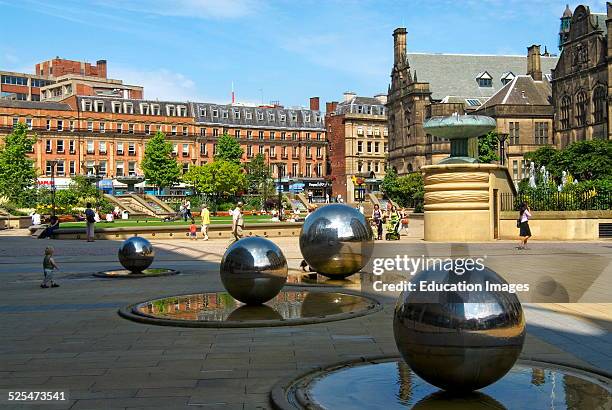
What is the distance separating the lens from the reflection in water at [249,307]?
11.6 m

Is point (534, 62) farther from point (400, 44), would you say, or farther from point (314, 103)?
point (314, 103)

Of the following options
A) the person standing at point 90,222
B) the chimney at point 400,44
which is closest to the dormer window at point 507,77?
the chimney at point 400,44

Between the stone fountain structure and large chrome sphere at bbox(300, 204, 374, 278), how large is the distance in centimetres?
1314

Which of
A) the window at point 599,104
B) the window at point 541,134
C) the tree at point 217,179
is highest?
the window at point 599,104

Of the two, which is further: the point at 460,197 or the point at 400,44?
the point at 400,44

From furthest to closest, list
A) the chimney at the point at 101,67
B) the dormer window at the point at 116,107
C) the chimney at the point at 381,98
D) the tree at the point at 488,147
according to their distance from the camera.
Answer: the chimney at the point at 101,67
the chimney at the point at 381,98
the dormer window at the point at 116,107
the tree at the point at 488,147

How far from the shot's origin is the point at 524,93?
273 feet

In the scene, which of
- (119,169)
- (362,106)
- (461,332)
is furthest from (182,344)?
(362,106)

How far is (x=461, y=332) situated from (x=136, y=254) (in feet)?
45.9

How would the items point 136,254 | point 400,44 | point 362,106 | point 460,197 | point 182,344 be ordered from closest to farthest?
1. point 182,344
2. point 136,254
3. point 460,197
4. point 400,44
5. point 362,106

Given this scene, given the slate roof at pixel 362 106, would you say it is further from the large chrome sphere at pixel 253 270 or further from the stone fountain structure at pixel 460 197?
the large chrome sphere at pixel 253 270

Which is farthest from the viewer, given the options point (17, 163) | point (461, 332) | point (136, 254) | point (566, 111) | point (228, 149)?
point (228, 149)

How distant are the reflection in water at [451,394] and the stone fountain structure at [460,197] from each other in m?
21.0

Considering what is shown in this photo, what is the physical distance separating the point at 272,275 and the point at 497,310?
628cm
